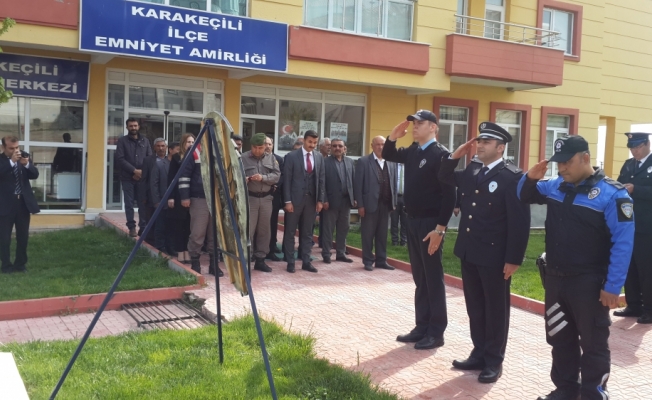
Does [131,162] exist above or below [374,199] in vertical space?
above

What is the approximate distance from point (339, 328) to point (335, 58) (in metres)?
8.48

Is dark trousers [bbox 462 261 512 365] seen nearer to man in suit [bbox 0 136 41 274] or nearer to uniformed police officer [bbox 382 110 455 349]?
uniformed police officer [bbox 382 110 455 349]

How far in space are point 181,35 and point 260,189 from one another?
179 inches

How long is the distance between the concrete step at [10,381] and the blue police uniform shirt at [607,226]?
396cm

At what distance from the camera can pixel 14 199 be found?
8.36 m

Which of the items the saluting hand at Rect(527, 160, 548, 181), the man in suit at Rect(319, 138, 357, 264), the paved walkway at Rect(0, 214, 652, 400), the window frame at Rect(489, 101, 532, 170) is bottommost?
the paved walkway at Rect(0, 214, 652, 400)

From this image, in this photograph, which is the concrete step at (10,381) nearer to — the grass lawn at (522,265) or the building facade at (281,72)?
the grass lawn at (522,265)

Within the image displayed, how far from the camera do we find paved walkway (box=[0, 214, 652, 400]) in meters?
4.93

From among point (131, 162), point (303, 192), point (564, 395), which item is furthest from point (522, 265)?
point (131, 162)

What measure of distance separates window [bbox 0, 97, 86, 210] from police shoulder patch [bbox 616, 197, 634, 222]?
443 inches

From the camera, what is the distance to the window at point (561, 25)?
18.0 metres

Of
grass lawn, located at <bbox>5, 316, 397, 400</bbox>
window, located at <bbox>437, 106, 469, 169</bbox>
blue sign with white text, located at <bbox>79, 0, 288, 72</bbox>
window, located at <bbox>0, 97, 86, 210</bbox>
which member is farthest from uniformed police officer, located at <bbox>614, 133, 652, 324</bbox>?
window, located at <bbox>0, 97, 86, 210</bbox>

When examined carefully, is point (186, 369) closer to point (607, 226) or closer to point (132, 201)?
point (607, 226)

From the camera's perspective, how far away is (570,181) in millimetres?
4301
